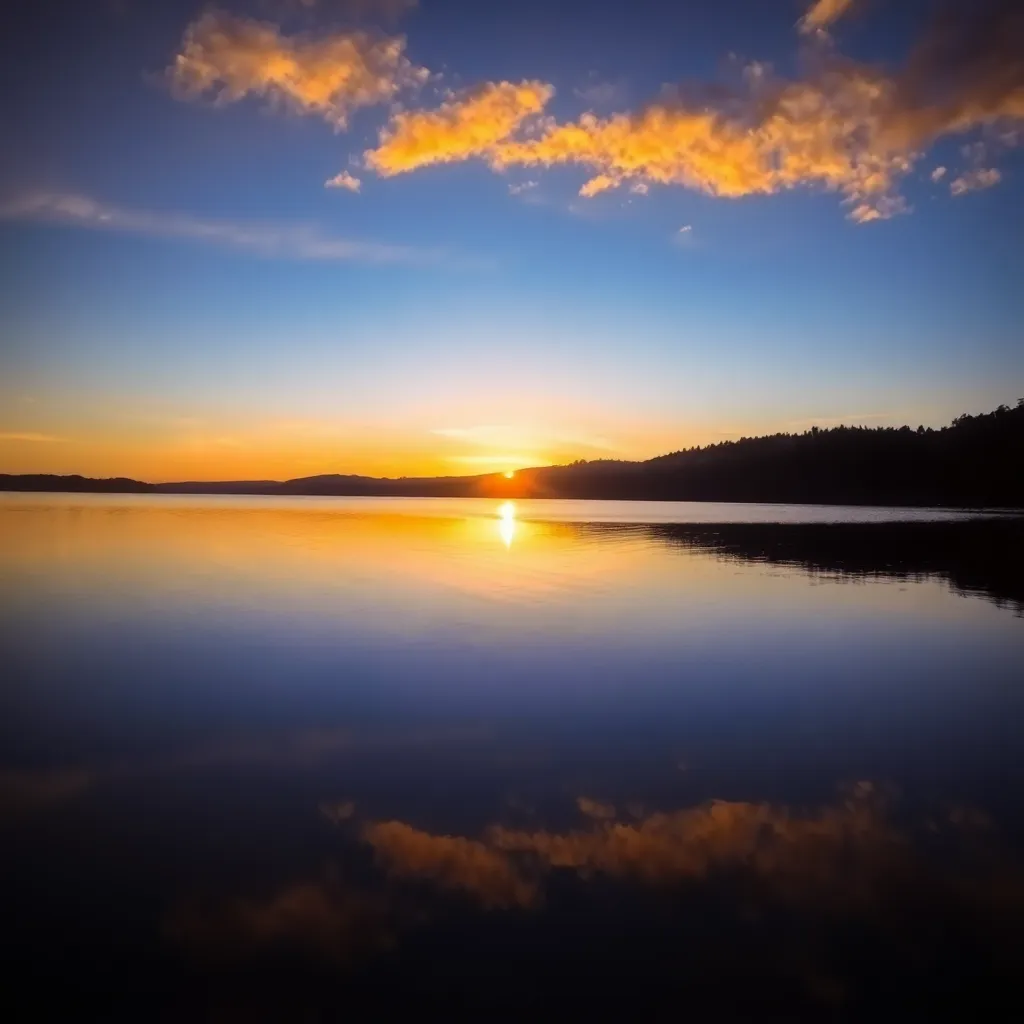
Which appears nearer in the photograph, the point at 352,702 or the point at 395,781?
the point at 395,781

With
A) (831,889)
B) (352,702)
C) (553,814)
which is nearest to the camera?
(831,889)

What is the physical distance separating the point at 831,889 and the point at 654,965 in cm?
200

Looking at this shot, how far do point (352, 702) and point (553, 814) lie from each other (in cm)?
516

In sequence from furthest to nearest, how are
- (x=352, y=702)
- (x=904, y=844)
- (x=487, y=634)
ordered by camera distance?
(x=487, y=634)
(x=352, y=702)
(x=904, y=844)

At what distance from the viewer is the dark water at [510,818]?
5.15m

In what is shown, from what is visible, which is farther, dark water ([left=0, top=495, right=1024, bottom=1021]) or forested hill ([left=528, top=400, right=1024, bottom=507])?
forested hill ([left=528, top=400, right=1024, bottom=507])

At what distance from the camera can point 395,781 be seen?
8.58 meters

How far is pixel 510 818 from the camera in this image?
7.55 meters

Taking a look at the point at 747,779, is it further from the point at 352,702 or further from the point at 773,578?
the point at 773,578

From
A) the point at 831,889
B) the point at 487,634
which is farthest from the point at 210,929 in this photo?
the point at 487,634

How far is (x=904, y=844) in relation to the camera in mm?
7145

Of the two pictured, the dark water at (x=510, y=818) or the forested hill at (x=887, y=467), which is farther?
the forested hill at (x=887, y=467)

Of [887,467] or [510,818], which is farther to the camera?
[887,467]

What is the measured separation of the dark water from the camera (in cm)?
515
